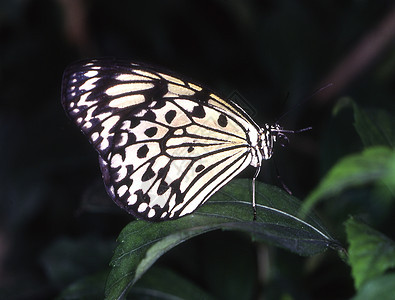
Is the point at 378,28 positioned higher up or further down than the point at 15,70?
higher up

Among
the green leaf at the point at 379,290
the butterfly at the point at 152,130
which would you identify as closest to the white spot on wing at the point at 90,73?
the butterfly at the point at 152,130

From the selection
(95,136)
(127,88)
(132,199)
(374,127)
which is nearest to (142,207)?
(132,199)

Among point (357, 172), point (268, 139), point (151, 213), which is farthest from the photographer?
point (268, 139)

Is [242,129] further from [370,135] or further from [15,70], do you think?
[15,70]

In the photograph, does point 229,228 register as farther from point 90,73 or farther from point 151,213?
point 90,73

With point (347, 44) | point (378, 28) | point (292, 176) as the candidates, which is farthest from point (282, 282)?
point (347, 44)

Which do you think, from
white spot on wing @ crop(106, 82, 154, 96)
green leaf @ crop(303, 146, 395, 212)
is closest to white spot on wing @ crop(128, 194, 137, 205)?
white spot on wing @ crop(106, 82, 154, 96)
